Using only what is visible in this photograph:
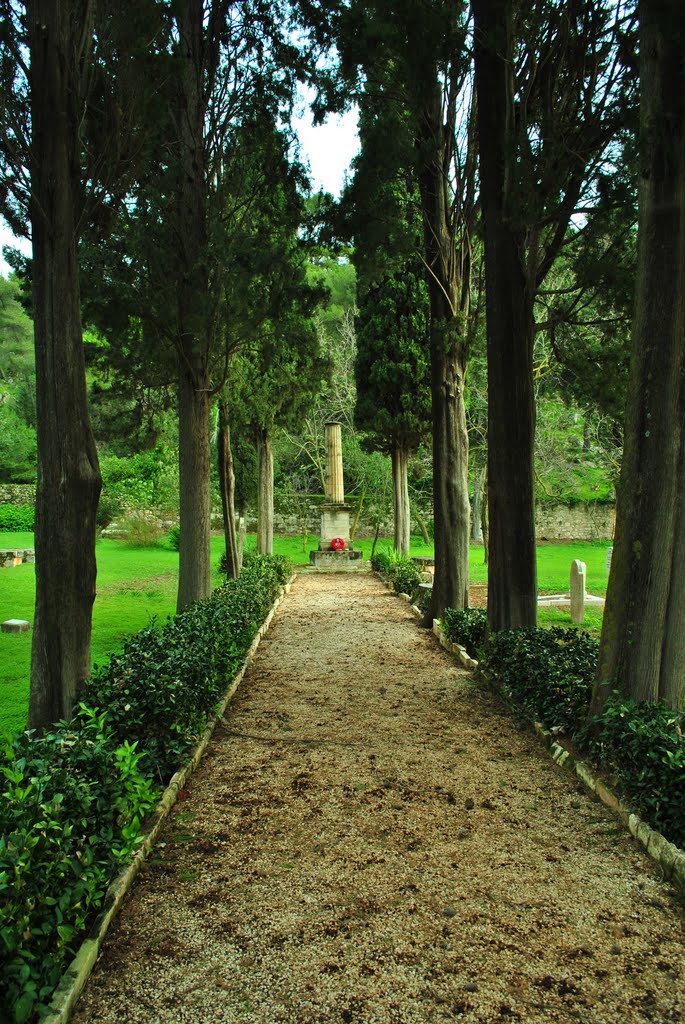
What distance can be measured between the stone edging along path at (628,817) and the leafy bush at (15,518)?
88.2 ft

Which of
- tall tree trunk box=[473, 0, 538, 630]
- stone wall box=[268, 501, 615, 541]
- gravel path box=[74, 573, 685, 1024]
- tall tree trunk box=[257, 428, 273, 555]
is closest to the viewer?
gravel path box=[74, 573, 685, 1024]

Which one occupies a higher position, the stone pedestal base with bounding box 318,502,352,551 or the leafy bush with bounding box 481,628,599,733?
the stone pedestal base with bounding box 318,502,352,551

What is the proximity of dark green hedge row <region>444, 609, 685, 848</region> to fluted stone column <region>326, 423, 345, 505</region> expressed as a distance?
14.5 metres

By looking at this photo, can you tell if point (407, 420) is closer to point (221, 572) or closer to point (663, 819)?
point (221, 572)

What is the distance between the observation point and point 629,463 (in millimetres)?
4438

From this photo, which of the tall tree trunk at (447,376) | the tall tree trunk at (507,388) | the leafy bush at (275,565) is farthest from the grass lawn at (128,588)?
the tall tree trunk at (507,388)

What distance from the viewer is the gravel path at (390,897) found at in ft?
7.98

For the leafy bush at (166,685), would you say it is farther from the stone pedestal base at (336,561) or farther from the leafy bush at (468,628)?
the stone pedestal base at (336,561)

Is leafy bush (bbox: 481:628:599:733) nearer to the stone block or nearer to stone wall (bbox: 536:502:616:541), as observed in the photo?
the stone block

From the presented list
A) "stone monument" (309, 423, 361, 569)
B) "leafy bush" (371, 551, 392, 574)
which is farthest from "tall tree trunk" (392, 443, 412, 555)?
"stone monument" (309, 423, 361, 569)

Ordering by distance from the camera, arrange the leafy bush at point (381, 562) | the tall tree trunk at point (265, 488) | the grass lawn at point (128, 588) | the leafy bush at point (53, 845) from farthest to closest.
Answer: the leafy bush at point (381, 562), the tall tree trunk at point (265, 488), the grass lawn at point (128, 588), the leafy bush at point (53, 845)

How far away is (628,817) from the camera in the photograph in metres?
3.76

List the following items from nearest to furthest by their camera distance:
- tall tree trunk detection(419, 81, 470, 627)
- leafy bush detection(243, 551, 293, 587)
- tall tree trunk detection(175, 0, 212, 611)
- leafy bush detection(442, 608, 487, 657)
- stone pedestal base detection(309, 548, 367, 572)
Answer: leafy bush detection(442, 608, 487, 657), tall tree trunk detection(175, 0, 212, 611), tall tree trunk detection(419, 81, 470, 627), leafy bush detection(243, 551, 293, 587), stone pedestal base detection(309, 548, 367, 572)

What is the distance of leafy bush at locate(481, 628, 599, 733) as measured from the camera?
16.9 feet
